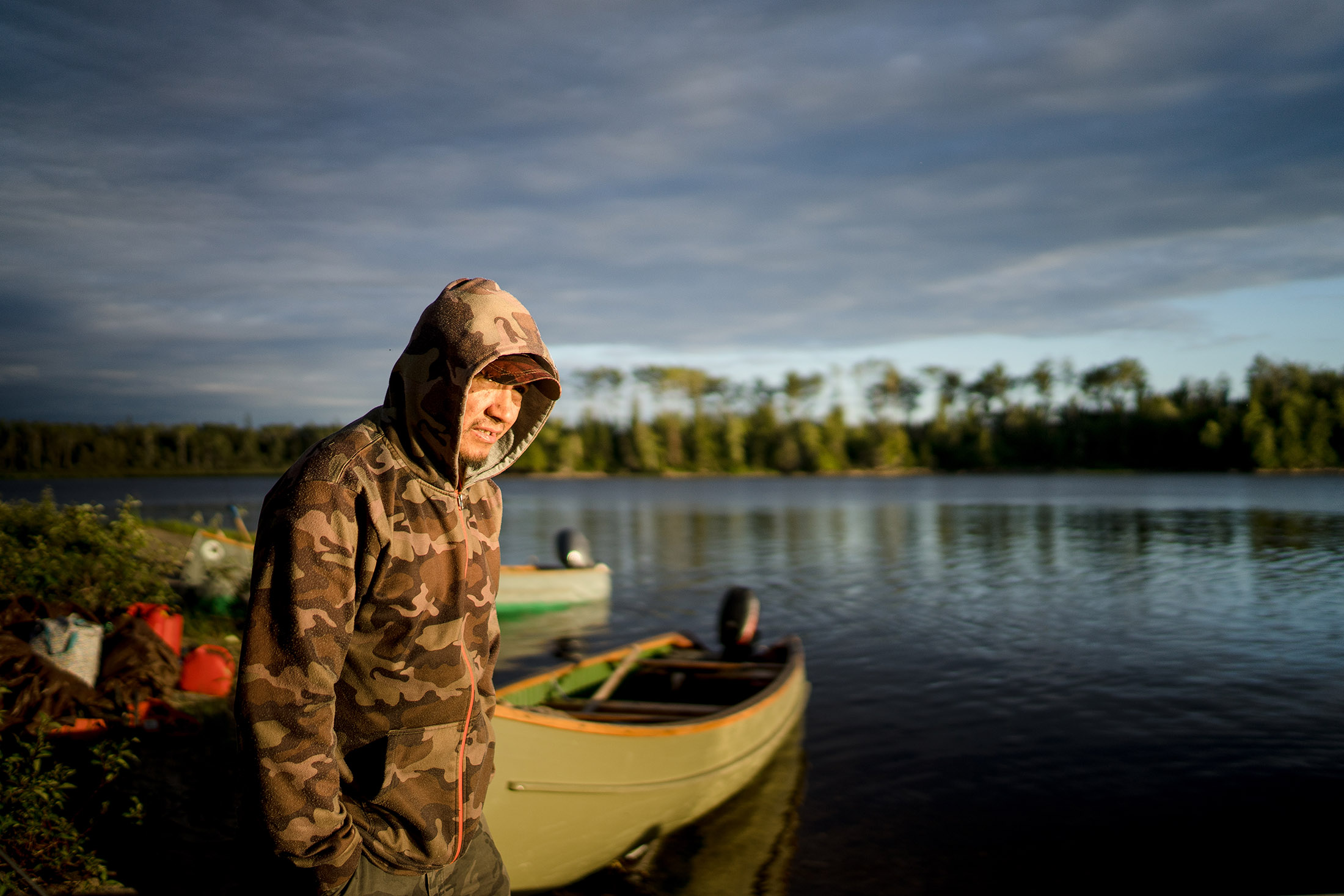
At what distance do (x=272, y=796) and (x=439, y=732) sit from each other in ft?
1.46

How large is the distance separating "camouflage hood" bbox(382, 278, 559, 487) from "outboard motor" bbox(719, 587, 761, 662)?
9.29 m

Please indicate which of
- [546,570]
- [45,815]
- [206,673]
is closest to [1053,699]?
[546,570]

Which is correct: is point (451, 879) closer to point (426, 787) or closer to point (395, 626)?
point (426, 787)

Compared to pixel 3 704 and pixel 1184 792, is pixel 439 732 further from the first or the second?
pixel 1184 792

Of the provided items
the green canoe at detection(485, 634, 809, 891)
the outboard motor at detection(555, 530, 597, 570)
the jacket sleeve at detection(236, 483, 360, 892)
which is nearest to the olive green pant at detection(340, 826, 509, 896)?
the jacket sleeve at detection(236, 483, 360, 892)

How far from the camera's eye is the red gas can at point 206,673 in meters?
7.34

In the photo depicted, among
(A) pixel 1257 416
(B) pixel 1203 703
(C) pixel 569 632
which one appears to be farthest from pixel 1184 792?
(A) pixel 1257 416

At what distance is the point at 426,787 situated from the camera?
2145mm

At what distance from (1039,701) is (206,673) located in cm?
1097

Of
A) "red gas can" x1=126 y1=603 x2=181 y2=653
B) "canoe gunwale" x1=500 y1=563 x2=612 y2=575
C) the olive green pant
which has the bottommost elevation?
"canoe gunwale" x1=500 y1=563 x2=612 y2=575

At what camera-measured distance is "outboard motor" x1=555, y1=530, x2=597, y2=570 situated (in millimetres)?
20250

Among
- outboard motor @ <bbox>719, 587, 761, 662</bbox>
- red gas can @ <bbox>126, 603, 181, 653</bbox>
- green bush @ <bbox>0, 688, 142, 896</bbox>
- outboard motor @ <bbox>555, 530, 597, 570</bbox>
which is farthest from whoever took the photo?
outboard motor @ <bbox>555, 530, 597, 570</bbox>

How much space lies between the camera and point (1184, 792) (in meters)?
9.20

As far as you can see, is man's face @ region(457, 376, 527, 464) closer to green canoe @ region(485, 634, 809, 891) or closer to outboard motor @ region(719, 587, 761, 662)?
green canoe @ region(485, 634, 809, 891)
